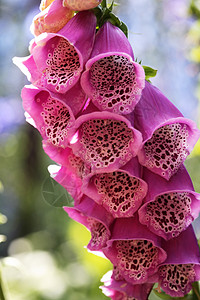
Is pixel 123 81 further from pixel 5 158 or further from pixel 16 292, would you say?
pixel 5 158

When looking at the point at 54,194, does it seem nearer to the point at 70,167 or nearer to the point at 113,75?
the point at 70,167

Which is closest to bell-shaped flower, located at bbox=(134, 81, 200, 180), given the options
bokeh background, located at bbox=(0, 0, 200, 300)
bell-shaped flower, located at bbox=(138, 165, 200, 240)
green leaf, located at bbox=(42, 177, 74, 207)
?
bell-shaped flower, located at bbox=(138, 165, 200, 240)

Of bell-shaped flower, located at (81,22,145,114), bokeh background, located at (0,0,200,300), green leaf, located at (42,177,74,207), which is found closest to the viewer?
bell-shaped flower, located at (81,22,145,114)

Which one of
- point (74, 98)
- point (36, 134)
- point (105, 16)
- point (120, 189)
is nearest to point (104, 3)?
point (105, 16)

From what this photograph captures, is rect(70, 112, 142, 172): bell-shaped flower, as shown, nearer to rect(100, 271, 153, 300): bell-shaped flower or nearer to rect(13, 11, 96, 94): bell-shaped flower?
rect(13, 11, 96, 94): bell-shaped flower

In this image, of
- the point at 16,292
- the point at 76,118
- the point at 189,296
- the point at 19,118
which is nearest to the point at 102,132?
the point at 76,118
